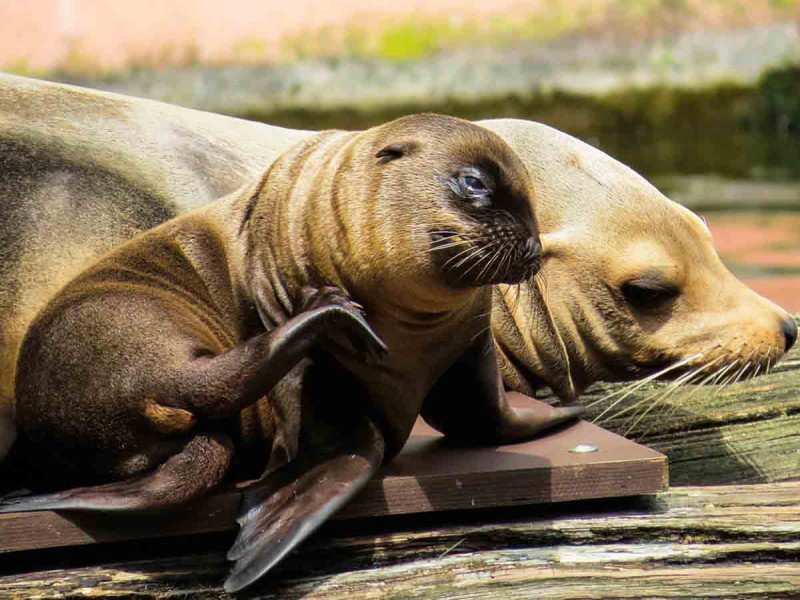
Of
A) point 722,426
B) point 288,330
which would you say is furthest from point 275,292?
point 722,426

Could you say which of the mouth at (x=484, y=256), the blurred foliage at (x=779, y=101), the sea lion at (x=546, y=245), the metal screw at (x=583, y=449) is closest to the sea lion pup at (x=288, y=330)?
the mouth at (x=484, y=256)

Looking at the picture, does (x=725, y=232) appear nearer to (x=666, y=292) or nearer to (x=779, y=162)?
(x=779, y=162)

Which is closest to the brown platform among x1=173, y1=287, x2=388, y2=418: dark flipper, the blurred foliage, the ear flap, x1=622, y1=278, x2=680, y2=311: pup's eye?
x1=173, y1=287, x2=388, y2=418: dark flipper

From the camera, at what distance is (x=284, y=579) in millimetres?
2633

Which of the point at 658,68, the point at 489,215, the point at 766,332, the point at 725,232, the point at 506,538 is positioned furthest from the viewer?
the point at 658,68

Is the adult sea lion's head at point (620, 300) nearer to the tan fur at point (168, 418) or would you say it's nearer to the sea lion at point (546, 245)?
the sea lion at point (546, 245)

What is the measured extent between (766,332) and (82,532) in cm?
196

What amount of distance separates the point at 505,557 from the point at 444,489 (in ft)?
0.63

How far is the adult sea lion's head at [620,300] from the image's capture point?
3621 mm

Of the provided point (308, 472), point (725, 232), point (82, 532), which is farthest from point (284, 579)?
point (725, 232)

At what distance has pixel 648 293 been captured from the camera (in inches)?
145

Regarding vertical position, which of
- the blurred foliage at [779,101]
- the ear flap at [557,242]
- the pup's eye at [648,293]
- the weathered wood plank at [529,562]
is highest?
the blurred foliage at [779,101]

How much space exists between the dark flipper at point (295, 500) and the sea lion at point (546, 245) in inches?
40.6

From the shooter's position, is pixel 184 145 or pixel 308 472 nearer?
pixel 308 472
